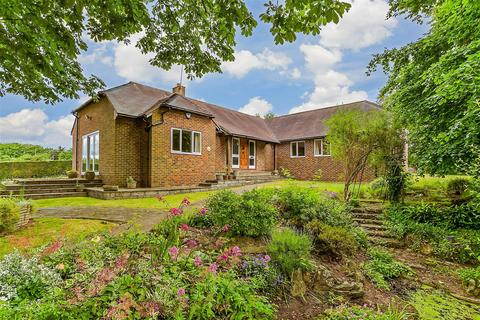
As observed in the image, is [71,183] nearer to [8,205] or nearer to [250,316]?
[8,205]

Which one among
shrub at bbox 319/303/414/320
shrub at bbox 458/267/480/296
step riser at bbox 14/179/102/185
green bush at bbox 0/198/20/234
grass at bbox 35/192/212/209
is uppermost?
step riser at bbox 14/179/102/185

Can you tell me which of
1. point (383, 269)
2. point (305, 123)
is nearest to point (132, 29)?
point (383, 269)

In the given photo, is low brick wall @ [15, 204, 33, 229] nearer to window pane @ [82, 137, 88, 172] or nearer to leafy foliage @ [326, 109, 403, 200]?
leafy foliage @ [326, 109, 403, 200]

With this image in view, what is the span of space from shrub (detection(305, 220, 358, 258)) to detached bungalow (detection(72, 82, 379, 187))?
262 inches

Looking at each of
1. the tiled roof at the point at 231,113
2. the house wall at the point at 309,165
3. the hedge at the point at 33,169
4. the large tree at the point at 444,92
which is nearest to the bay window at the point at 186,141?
the tiled roof at the point at 231,113

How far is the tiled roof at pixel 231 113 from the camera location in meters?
13.0

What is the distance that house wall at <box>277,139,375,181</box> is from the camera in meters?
17.7

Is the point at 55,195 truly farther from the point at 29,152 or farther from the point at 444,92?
the point at 29,152

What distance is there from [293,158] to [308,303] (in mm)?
17396

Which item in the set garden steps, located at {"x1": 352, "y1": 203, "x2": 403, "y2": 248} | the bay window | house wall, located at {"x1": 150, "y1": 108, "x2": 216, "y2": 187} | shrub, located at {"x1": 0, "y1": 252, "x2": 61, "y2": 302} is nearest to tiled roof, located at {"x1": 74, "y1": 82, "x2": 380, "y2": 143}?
house wall, located at {"x1": 150, "y1": 108, "x2": 216, "y2": 187}

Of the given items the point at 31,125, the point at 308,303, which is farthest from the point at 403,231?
the point at 31,125

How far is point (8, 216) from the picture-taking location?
4.55 meters

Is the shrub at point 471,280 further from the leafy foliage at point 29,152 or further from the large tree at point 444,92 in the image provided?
the leafy foliage at point 29,152

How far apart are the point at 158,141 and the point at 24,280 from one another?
10.0m
